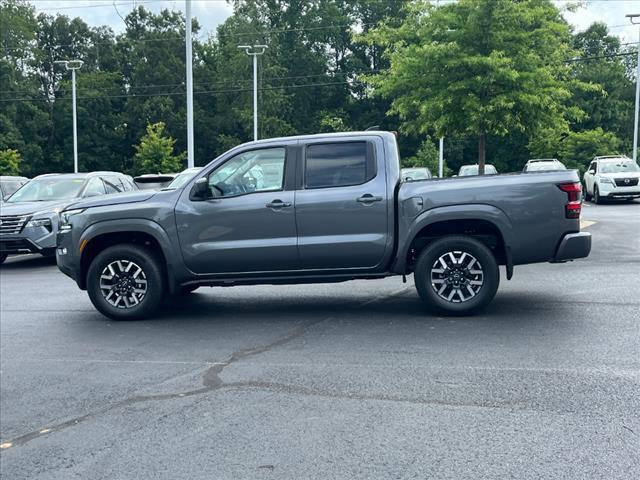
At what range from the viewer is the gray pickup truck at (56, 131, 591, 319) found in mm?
7828

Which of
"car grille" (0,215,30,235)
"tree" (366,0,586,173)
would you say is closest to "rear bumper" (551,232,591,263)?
"tree" (366,0,586,173)

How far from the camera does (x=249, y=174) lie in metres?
8.34

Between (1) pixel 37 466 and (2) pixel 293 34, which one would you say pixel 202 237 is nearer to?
(1) pixel 37 466

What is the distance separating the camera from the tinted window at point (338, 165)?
818 cm

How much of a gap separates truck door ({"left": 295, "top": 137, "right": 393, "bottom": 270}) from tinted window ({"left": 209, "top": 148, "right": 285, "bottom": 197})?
309 millimetres

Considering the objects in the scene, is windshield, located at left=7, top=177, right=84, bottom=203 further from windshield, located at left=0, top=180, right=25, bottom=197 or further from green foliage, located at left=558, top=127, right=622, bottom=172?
green foliage, located at left=558, top=127, right=622, bottom=172

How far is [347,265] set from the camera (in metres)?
8.09

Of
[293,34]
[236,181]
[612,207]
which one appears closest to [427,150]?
[293,34]

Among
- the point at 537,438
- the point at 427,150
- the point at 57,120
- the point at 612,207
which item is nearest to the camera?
the point at 537,438

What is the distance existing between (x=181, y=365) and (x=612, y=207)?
75.9 feet

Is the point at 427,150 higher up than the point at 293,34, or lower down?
lower down

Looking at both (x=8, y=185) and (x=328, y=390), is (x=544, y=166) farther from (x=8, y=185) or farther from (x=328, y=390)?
(x=328, y=390)

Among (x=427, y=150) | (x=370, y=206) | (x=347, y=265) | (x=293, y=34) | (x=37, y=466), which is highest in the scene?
(x=293, y=34)

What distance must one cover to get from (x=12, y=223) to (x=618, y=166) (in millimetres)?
23585
